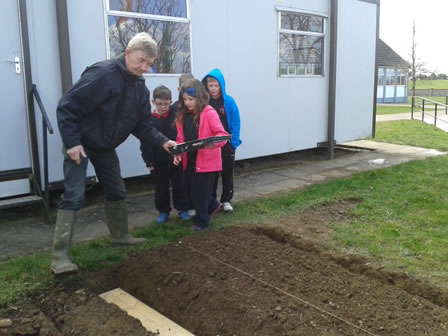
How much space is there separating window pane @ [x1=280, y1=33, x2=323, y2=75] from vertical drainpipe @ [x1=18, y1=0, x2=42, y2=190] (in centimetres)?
436

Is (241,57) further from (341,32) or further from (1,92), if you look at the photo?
(1,92)

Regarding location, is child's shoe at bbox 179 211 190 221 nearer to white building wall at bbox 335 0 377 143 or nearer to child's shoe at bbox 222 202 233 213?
child's shoe at bbox 222 202 233 213

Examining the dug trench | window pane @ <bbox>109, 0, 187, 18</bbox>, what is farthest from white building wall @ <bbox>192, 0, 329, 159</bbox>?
Result: the dug trench

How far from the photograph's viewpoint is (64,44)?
5.27 m

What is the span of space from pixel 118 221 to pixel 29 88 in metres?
1.97

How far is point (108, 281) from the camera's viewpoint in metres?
3.75

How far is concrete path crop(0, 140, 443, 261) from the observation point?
4.63 m

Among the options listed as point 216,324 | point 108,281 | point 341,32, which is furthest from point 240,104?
point 216,324

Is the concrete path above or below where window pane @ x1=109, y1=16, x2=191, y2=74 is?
below

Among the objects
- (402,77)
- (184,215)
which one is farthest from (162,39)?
(402,77)

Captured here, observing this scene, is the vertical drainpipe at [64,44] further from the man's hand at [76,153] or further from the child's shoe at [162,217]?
the man's hand at [76,153]

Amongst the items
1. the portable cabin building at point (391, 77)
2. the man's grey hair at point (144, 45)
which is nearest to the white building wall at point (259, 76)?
the man's grey hair at point (144, 45)

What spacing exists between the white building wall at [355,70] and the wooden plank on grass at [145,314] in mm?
6651

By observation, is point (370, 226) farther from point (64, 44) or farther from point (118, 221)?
point (64, 44)
